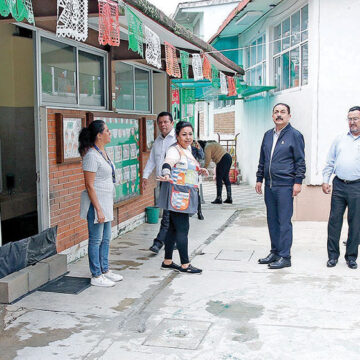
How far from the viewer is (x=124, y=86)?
806cm

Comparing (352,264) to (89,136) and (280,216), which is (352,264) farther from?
A: (89,136)

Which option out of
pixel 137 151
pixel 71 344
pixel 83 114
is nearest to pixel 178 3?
pixel 137 151

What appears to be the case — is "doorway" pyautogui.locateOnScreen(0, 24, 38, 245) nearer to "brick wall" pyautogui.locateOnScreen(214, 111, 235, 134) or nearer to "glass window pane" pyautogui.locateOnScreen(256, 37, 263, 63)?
"glass window pane" pyautogui.locateOnScreen(256, 37, 263, 63)

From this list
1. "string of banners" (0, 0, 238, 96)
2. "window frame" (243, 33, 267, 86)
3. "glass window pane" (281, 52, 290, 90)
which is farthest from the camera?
"window frame" (243, 33, 267, 86)

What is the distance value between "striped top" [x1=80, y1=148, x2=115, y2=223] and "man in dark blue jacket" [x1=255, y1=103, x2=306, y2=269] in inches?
77.0

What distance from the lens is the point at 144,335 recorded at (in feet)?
13.1

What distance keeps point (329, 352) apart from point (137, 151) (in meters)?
5.13

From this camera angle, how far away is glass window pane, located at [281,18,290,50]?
428 inches

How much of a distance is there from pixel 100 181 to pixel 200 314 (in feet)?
5.33

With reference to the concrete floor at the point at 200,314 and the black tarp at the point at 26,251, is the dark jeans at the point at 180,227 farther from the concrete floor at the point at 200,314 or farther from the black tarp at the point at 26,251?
the black tarp at the point at 26,251

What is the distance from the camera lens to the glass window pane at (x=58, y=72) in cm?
573

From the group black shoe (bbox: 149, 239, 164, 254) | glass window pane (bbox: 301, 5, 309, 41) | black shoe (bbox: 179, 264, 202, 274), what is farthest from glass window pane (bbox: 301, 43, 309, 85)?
black shoe (bbox: 179, 264, 202, 274)

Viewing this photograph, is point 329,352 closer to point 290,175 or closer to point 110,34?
point 290,175

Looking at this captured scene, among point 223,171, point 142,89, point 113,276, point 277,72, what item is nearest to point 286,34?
point 277,72
